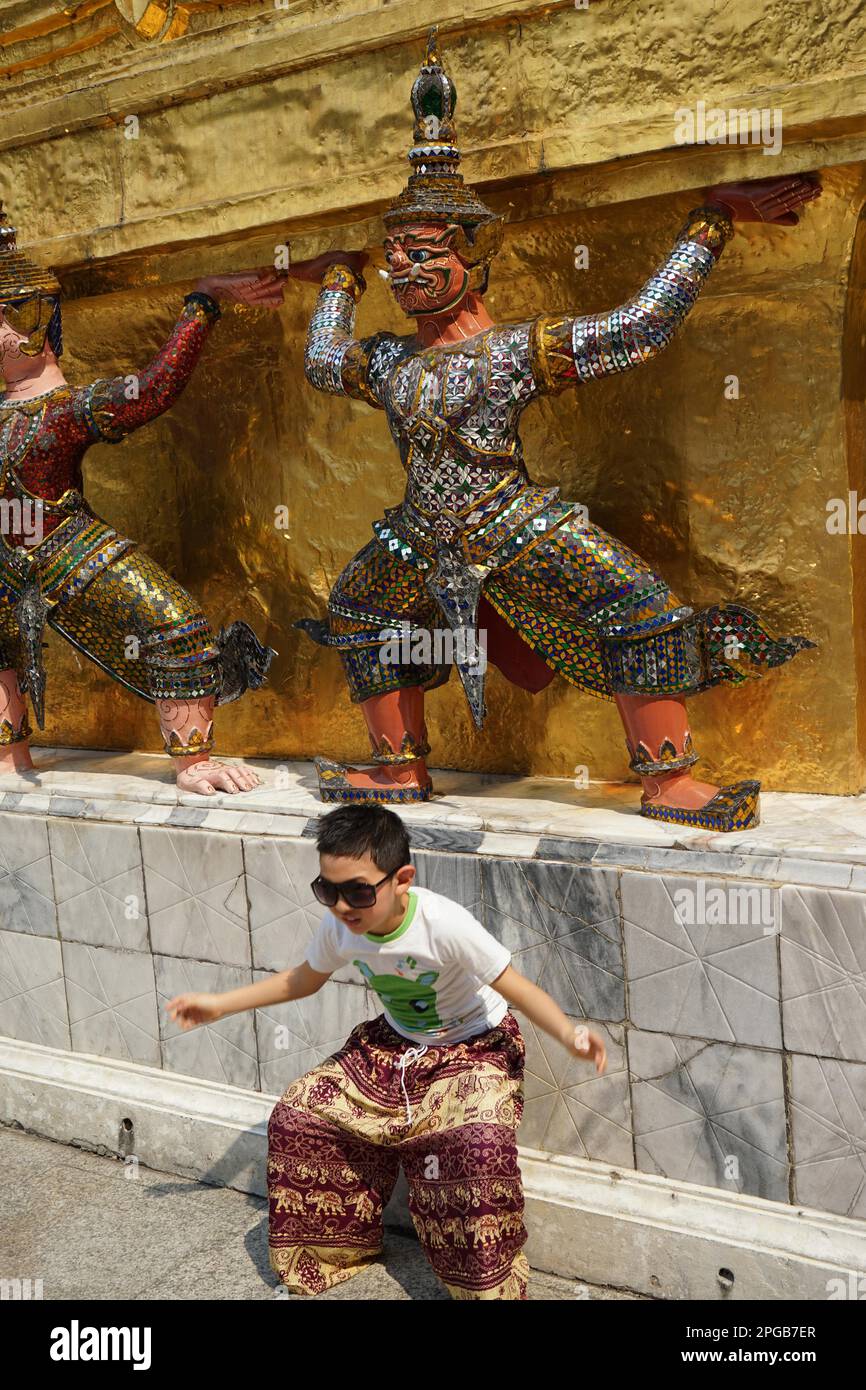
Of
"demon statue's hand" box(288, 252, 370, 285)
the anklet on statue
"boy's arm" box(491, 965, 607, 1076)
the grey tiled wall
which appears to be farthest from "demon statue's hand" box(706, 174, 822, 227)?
"boy's arm" box(491, 965, 607, 1076)

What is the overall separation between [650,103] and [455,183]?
1.64 feet

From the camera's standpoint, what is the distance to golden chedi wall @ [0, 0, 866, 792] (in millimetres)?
3455

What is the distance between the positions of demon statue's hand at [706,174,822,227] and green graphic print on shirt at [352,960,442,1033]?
6.13 feet

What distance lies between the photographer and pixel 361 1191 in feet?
11.0

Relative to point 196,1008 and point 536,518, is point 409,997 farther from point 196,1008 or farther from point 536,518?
point 536,518

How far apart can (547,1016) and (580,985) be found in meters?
0.36

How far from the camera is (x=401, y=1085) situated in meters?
3.22

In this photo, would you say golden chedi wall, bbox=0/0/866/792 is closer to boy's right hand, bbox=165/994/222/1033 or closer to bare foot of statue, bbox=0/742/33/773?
bare foot of statue, bbox=0/742/33/773

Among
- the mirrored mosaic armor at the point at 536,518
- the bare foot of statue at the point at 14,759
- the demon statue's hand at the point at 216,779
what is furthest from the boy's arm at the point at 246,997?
the bare foot of statue at the point at 14,759

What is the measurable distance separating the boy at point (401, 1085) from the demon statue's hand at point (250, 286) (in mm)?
1749

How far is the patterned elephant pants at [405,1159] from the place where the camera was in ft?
10.0

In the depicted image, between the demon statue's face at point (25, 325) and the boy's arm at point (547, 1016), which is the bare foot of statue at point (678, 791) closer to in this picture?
the boy's arm at point (547, 1016)

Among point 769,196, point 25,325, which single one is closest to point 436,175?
point 769,196

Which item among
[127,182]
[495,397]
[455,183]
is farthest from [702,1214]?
[127,182]
